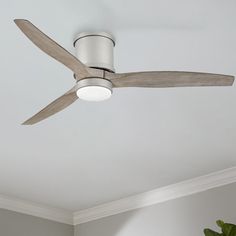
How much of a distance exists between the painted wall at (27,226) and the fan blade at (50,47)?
8.66ft

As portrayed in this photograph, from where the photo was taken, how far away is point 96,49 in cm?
216

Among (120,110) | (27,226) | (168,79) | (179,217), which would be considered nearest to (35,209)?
(27,226)

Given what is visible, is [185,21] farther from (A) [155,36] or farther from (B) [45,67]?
(B) [45,67]

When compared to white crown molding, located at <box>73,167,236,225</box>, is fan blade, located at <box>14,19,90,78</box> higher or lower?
lower

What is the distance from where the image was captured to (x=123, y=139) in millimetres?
3320

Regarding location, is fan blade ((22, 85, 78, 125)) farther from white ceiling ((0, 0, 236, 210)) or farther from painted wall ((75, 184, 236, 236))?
painted wall ((75, 184, 236, 236))

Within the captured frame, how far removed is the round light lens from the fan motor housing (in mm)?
87

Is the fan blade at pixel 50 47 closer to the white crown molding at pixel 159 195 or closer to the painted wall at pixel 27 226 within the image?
the white crown molding at pixel 159 195

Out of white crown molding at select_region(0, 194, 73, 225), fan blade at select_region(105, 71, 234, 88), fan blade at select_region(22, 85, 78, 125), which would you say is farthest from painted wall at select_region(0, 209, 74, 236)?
fan blade at select_region(105, 71, 234, 88)

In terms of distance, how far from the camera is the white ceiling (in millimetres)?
2105

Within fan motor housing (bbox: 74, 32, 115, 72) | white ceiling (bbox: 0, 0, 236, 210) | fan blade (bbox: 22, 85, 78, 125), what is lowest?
fan blade (bbox: 22, 85, 78, 125)

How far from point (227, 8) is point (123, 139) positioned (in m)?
1.42

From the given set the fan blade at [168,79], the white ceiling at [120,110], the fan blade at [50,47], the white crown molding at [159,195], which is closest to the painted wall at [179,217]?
the white crown molding at [159,195]

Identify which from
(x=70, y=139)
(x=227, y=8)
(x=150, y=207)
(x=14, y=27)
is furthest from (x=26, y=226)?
(x=227, y=8)
